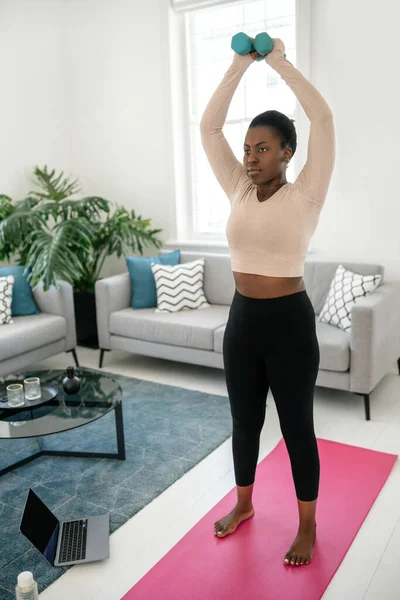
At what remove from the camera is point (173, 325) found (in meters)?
3.94

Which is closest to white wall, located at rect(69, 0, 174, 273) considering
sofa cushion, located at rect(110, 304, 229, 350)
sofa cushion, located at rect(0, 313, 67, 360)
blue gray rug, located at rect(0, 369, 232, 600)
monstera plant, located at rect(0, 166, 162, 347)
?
monstera plant, located at rect(0, 166, 162, 347)

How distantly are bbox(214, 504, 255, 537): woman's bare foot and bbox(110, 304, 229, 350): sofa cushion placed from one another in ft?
5.03

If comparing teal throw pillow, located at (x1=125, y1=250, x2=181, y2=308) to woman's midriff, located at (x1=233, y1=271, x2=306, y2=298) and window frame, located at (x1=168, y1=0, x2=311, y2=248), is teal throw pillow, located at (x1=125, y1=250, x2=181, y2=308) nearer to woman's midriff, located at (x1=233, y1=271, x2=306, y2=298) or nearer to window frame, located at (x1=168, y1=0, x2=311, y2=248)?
window frame, located at (x1=168, y1=0, x2=311, y2=248)

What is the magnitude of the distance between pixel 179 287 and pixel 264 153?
240 centimetres

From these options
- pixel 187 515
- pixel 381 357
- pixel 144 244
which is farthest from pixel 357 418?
pixel 144 244

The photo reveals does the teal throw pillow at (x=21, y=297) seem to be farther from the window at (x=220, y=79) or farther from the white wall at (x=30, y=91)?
the window at (x=220, y=79)

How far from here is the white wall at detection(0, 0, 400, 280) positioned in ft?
12.7

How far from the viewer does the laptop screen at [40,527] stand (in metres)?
2.11

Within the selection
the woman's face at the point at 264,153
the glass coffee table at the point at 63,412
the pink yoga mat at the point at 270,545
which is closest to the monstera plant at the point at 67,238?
the glass coffee table at the point at 63,412

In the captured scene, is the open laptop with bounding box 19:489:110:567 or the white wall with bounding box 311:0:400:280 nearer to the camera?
the open laptop with bounding box 19:489:110:567

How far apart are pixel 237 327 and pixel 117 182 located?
3399mm

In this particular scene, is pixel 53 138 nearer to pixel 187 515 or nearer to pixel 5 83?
pixel 5 83

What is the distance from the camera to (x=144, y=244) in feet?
16.3

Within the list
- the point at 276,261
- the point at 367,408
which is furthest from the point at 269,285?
the point at 367,408
